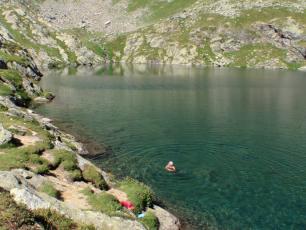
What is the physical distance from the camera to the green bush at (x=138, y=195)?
38062mm

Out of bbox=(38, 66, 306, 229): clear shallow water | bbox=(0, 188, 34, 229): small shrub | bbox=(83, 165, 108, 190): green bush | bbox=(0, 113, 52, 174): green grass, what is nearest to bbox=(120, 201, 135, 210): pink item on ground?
bbox=(83, 165, 108, 190): green bush

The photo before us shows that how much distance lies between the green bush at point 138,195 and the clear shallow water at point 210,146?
4.61 metres

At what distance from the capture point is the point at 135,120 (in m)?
90.4

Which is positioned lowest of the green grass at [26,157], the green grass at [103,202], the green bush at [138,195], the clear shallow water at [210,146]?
the clear shallow water at [210,146]

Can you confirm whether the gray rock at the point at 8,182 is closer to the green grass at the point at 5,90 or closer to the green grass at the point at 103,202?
the green grass at the point at 103,202

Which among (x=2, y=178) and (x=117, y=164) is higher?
(x=2, y=178)

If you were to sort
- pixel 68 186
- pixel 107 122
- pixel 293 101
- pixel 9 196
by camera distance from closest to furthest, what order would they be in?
pixel 9 196 < pixel 68 186 < pixel 107 122 < pixel 293 101

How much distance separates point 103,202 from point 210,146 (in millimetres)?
37629

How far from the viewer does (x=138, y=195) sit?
130 ft

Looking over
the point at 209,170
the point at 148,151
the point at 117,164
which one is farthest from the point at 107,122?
the point at 209,170

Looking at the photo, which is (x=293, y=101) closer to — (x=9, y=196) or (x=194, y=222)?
(x=194, y=222)

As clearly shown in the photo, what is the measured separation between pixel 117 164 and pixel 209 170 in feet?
45.1

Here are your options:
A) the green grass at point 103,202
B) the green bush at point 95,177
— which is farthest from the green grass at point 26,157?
the green grass at point 103,202

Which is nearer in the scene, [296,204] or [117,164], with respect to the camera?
[296,204]
